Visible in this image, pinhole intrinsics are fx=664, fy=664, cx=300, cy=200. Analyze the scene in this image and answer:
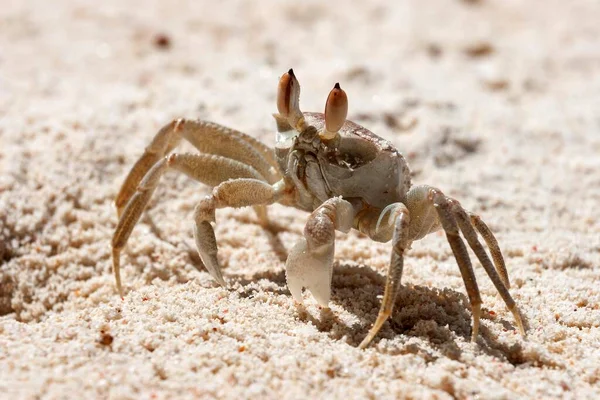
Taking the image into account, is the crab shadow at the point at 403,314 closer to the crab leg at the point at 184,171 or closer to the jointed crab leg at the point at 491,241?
the jointed crab leg at the point at 491,241

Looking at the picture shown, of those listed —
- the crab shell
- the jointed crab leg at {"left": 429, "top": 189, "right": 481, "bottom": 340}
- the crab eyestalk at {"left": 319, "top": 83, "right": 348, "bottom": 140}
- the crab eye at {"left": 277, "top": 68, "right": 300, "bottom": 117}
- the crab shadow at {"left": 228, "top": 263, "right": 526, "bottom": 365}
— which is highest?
the crab eye at {"left": 277, "top": 68, "right": 300, "bottom": 117}

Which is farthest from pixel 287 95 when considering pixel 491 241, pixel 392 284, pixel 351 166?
pixel 491 241

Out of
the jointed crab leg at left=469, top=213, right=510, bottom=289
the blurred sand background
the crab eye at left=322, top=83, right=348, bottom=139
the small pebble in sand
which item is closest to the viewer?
the blurred sand background

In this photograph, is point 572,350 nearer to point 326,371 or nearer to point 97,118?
point 326,371

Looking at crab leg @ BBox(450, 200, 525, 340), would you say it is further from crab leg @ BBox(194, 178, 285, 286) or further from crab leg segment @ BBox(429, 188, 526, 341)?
crab leg @ BBox(194, 178, 285, 286)

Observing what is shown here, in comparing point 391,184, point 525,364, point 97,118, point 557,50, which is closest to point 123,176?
point 97,118

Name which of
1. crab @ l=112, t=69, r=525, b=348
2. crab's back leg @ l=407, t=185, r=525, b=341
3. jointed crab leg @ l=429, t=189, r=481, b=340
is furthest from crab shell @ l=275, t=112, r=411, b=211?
jointed crab leg @ l=429, t=189, r=481, b=340

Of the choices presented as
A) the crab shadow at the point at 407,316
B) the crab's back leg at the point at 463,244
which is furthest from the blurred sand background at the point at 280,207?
the crab's back leg at the point at 463,244
